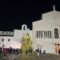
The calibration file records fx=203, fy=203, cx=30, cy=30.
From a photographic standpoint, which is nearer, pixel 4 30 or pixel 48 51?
pixel 48 51

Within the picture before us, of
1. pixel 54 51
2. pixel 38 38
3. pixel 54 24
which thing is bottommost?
pixel 54 51

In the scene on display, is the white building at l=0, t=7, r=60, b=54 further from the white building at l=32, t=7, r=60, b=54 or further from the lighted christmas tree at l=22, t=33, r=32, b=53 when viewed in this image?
the lighted christmas tree at l=22, t=33, r=32, b=53

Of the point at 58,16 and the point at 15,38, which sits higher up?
the point at 58,16

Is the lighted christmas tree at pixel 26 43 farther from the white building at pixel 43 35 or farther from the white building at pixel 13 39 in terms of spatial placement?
the white building at pixel 13 39

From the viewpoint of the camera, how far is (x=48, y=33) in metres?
36.0

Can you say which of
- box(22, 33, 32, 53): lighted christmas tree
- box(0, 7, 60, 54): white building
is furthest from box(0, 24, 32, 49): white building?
box(22, 33, 32, 53): lighted christmas tree

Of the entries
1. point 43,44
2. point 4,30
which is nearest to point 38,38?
point 43,44

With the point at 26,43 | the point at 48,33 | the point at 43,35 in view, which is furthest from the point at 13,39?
the point at 48,33

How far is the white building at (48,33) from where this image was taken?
3550cm

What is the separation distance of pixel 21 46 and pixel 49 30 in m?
6.31

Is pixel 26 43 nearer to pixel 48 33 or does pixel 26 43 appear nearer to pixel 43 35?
pixel 43 35

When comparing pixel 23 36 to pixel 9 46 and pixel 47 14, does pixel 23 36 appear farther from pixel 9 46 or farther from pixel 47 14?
pixel 47 14

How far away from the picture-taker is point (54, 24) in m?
36.2

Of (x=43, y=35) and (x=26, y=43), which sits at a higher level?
(x=43, y=35)
